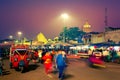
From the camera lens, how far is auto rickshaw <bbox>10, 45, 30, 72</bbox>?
24859mm

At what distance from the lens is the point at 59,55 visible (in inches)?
719

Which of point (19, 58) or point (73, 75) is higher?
point (19, 58)

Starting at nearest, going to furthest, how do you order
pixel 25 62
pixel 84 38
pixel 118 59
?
pixel 25 62, pixel 118 59, pixel 84 38

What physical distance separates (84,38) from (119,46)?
59.4m

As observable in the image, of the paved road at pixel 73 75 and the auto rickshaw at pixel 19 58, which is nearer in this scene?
the paved road at pixel 73 75

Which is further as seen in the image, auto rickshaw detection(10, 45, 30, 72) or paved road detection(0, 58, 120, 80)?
Result: auto rickshaw detection(10, 45, 30, 72)

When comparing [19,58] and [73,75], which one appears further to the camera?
[19,58]

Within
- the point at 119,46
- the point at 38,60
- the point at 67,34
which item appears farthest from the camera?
the point at 67,34

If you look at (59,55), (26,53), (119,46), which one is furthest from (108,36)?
(59,55)

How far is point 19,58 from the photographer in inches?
998

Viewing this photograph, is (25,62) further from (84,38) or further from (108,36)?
(84,38)

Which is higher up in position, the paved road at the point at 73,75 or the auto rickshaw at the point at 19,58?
the auto rickshaw at the point at 19,58

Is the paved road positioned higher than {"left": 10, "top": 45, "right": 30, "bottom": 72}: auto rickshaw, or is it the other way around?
{"left": 10, "top": 45, "right": 30, "bottom": 72}: auto rickshaw

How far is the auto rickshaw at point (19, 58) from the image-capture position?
24.9 meters
